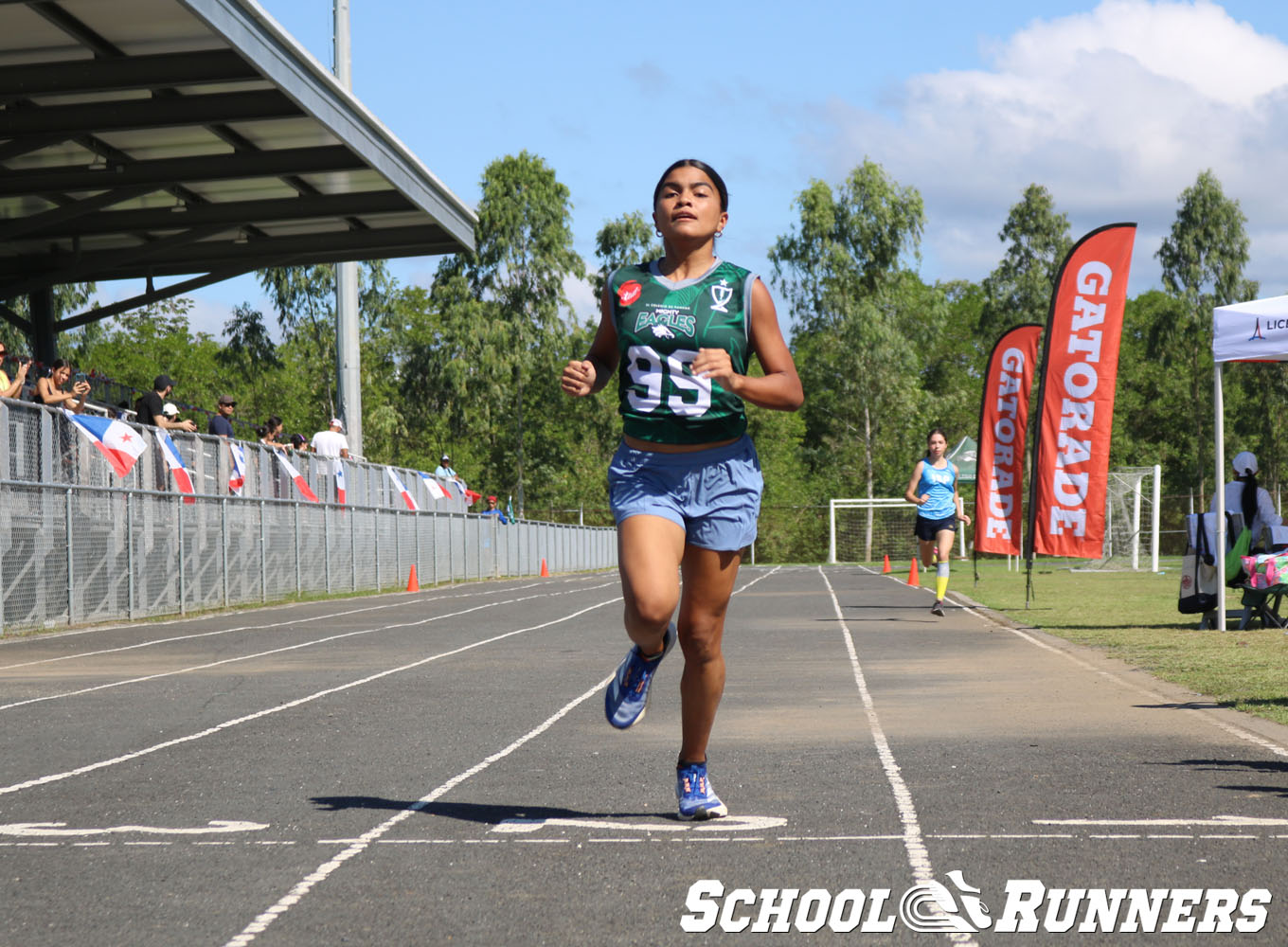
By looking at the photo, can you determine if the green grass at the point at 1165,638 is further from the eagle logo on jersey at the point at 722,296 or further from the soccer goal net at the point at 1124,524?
the soccer goal net at the point at 1124,524

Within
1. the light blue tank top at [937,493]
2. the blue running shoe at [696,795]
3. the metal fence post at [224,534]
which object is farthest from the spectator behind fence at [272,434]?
the blue running shoe at [696,795]

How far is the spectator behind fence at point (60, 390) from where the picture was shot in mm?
17438

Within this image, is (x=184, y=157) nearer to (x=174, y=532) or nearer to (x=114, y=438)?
(x=174, y=532)

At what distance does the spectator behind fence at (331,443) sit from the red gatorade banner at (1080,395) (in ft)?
46.8

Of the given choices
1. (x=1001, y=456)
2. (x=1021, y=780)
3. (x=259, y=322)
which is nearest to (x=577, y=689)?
(x=1021, y=780)

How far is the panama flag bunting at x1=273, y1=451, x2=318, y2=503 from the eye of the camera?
24.3m

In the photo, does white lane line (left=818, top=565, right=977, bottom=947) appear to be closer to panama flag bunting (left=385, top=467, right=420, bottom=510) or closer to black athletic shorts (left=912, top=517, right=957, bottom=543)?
black athletic shorts (left=912, top=517, right=957, bottom=543)

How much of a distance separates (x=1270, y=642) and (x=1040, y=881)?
899 centimetres

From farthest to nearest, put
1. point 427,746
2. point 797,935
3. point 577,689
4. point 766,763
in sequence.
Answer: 1. point 577,689
2. point 427,746
3. point 766,763
4. point 797,935

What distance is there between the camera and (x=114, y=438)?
1814 cm

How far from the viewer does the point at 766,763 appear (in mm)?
6824

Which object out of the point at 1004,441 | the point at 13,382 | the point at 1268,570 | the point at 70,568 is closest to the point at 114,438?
the point at 13,382

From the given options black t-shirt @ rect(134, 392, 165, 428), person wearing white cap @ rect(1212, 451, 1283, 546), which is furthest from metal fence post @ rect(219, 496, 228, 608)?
person wearing white cap @ rect(1212, 451, 1283, 546)

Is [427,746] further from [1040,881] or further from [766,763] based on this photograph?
[1040,881]
